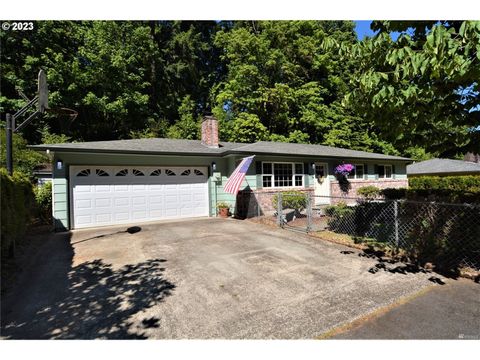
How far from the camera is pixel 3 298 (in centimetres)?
404

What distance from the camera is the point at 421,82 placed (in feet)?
13.7

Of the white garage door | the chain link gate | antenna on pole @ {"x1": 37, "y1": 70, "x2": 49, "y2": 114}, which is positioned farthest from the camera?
the white garage door

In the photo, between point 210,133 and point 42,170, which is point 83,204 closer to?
point 42,170

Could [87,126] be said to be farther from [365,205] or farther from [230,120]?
[365,205]

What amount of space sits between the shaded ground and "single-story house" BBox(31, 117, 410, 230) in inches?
310

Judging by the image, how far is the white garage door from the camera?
31.5ft

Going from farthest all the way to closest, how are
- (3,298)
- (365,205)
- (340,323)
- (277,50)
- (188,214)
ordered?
1. (277,50)
2. (188,214)
3. (365,205)
4. (3,298)
5. (340,323)

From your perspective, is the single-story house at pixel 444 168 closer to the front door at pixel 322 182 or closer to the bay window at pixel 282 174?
the front door at pixel 322 182

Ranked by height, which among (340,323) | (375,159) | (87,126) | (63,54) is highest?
(63,54)

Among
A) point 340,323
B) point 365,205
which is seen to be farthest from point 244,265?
point 365,205

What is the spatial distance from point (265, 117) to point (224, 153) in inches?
519

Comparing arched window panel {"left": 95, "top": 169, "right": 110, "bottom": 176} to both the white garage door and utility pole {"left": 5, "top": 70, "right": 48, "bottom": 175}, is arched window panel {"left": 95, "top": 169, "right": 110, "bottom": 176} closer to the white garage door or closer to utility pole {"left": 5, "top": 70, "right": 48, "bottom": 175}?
the white garage door

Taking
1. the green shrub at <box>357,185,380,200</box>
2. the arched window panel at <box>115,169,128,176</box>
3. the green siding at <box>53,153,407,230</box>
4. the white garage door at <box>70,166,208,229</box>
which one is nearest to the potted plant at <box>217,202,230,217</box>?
the green siding at <box>53,153,407,230</box>

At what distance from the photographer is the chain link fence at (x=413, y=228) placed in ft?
16.5
